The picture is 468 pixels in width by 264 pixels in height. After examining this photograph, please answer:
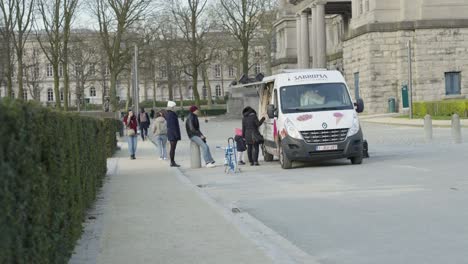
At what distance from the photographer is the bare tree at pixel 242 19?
251 feet

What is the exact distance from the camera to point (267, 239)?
9.19 m

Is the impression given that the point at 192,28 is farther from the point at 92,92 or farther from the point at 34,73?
the point at 92,92

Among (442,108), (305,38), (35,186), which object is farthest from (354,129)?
(305,38)

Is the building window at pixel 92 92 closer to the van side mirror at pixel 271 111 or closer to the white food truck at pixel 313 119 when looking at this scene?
the white food truck at pixel 313 119

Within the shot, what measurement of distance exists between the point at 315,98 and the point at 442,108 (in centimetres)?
2707

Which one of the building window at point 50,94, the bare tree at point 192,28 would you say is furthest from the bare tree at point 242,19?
the building window at point 50,94

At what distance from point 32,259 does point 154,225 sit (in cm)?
546

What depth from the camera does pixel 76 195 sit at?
8859mm

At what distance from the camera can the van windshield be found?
68.3ft

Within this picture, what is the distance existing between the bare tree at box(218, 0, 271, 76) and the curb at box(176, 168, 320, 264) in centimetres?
6482

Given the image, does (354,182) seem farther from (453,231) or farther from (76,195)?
(76,195)

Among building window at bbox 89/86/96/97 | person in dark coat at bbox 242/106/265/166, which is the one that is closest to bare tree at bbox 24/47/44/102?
building window at bbox 89/86/96/97

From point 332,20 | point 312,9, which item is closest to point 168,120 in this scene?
point 312,9

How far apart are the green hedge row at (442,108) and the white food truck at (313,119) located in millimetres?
24359
